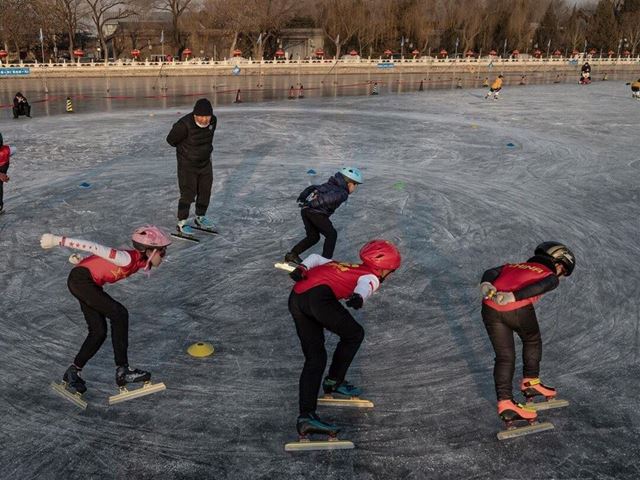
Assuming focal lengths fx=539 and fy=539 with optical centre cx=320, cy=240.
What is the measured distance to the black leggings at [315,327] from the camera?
3.76 metres

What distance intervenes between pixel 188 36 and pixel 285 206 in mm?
79651

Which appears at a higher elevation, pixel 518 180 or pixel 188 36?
pixel 188 36

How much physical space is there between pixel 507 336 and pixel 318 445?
1.64 m

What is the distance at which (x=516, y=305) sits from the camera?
3.98 m

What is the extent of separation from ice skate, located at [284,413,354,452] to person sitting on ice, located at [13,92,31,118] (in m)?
21.4

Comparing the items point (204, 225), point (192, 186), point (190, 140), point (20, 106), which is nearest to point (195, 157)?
point (190, 140)

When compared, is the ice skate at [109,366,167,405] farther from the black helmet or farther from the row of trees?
the row of trees

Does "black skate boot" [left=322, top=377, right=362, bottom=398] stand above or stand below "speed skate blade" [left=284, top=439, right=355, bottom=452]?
above

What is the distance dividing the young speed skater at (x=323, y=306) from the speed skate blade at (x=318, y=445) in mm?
59

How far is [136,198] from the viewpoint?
10367 millimetres

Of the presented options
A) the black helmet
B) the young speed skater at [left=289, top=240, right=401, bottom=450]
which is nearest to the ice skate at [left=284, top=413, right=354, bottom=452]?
the young speed skater at [left=289, top=240, right=401, bottom=450]

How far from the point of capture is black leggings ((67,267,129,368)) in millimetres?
4184

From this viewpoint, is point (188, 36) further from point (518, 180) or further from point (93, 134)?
point (518, 180)

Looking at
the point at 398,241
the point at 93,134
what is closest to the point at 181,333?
the point at 398,241
